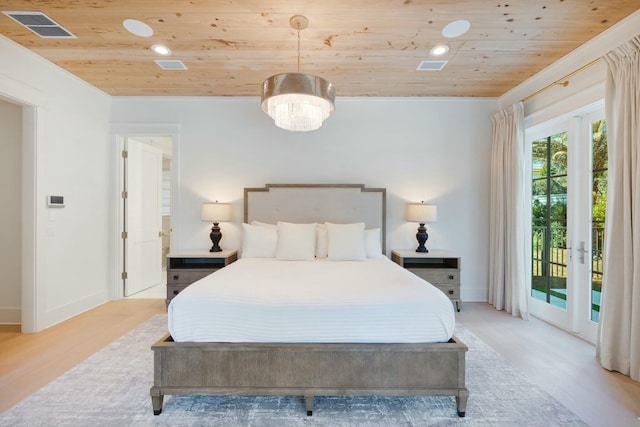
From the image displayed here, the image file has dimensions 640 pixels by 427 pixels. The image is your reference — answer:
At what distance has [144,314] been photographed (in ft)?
11.9

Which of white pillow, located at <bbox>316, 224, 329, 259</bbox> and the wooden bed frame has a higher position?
white pillow, located at <bbox>316, 224, 329, 259</bbox>

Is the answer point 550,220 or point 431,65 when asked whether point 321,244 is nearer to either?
point 431,65

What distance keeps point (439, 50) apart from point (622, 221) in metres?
2.10

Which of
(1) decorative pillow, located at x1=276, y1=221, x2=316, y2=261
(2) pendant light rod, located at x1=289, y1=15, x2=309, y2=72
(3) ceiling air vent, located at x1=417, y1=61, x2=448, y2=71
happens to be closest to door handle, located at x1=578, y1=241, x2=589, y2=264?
(3) ceiling air vent, located at x1=417, y1=61, x2=448, y2=71

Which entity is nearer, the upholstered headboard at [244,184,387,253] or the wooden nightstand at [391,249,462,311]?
the wooden nightstand at [391,249,462,311]

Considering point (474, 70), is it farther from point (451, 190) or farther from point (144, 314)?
point (144, 314)

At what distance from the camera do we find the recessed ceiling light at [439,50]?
287 cm

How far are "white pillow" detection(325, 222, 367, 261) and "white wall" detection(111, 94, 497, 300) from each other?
897 millimetres

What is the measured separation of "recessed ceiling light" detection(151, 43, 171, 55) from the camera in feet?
9.48

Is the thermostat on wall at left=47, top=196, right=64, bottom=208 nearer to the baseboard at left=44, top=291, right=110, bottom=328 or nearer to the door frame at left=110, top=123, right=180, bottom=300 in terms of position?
the door frame at left=110, top=123, right=180, bottom=300

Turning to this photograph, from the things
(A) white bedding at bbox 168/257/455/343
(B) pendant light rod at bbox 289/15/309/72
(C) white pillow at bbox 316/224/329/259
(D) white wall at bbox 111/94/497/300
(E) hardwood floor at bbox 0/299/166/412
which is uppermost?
(B) pendant light rod at bbox 289/15/309/72

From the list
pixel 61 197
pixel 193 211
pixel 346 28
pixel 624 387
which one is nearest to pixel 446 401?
pixel 624 387

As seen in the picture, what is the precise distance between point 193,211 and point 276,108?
100 inches

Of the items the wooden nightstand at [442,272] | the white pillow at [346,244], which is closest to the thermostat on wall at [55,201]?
the white pillow at [346,244]
